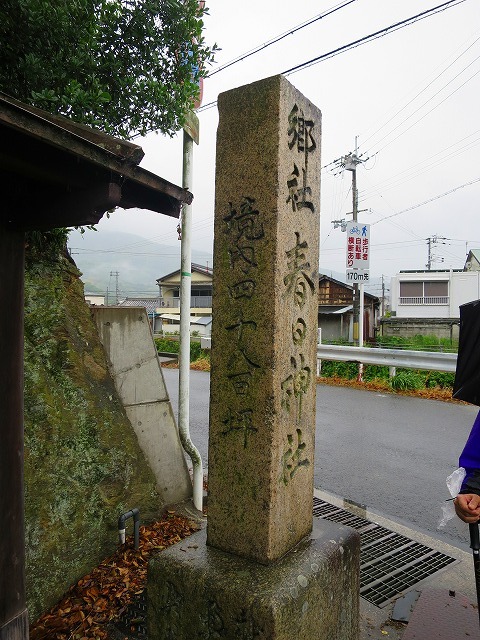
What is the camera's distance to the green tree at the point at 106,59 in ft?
11.9

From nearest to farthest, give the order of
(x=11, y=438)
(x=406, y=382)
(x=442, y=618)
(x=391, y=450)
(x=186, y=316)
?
(x=11, y=438)
(x=442, y=618)
(x=186, y=316)
(x=391, y=450)
(x=406, y=382)

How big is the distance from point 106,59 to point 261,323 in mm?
3162

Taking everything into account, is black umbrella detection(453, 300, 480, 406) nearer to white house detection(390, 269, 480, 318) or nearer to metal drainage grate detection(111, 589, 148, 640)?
Result: metal drainage grate detection(111, 589, 148, 640)

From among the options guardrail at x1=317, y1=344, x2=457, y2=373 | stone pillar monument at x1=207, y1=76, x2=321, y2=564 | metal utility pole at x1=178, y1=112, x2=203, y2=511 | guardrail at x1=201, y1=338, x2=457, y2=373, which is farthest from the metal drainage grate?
guardrail at x1=317, y1=344, x2=457, y2=373

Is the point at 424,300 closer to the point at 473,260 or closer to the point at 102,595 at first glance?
the point at 473,260

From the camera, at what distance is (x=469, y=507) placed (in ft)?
8.36

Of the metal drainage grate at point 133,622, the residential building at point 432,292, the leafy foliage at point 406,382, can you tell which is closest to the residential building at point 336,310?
the residential building at point 432,292

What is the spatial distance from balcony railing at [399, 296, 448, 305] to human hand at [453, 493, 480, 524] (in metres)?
37.6

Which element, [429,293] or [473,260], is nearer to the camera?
[429,293]

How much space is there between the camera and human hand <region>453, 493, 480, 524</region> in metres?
2.54

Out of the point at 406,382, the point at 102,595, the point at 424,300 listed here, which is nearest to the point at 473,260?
the point at 424,300

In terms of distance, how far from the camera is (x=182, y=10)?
4.25m

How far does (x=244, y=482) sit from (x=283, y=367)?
699 mm

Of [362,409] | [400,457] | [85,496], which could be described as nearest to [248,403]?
[85,496]
